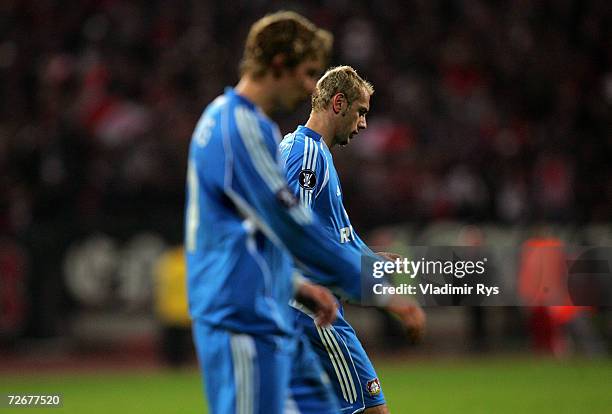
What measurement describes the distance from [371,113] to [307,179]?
420 inches

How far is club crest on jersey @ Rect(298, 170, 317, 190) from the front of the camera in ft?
16.5

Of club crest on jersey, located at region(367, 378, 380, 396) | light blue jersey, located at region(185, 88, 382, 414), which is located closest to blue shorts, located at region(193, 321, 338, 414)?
light blue jersey, located at region(185, 88, 382, 414)

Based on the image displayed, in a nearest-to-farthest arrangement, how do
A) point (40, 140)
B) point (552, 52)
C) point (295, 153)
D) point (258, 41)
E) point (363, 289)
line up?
point (258, 41) → point (363, 289) → point (295, 153) → point (40, 140) → point (552, 52)

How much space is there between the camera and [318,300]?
12.1 ft

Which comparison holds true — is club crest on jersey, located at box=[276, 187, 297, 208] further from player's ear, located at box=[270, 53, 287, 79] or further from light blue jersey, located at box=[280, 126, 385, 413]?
light blue jersey, located at box=[280, 126, 385, 413]

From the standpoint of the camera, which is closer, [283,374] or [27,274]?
[283,374]

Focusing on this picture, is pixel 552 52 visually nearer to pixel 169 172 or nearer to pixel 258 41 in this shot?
pixel 169 172

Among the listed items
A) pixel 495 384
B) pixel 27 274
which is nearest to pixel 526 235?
pixel 495 384

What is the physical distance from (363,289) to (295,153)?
140cm

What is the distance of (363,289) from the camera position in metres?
3.79

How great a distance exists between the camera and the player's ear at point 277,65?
357 cm

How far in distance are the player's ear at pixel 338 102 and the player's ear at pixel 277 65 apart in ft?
5.59

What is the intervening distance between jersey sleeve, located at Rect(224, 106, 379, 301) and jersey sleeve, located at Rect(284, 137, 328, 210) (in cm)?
141

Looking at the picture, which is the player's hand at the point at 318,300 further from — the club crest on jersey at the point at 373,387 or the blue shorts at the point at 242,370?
the club crest on jersey at the point at 373,387
